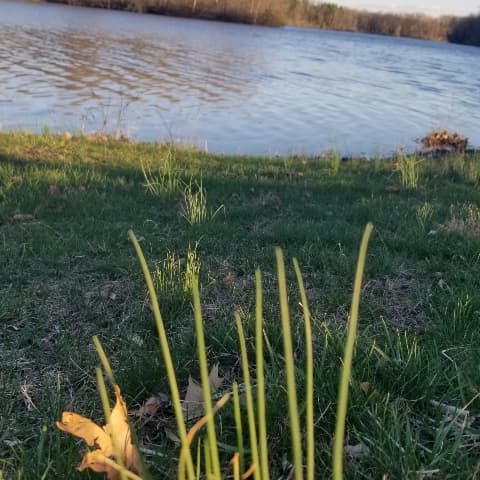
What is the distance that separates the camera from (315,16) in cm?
7825

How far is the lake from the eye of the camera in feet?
42.2

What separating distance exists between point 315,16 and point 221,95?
67.4 meters

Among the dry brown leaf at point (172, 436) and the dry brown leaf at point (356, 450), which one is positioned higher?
the dry brown leaf at point (356, 450)

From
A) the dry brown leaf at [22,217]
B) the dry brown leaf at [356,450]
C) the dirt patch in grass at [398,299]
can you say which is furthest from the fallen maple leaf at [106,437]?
the dry brown leaf at [22,217]

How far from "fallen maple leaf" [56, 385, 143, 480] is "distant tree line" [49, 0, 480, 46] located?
2576 inches

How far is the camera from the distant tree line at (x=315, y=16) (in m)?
61.8

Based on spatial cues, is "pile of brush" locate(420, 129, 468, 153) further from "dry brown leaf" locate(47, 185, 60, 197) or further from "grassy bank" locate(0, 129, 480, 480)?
"dry brown leaf" locate(47, 185, 60, 197)

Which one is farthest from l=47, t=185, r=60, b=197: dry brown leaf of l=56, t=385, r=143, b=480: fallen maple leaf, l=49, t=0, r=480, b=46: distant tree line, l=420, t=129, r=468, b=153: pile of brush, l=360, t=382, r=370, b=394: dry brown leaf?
l=49, t=0, r=480, b=46: distant tree line

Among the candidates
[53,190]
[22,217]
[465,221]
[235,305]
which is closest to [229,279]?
[235,305]

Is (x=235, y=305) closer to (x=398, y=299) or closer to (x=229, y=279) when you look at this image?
(x=229, y=279)

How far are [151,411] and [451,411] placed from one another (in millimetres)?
1093

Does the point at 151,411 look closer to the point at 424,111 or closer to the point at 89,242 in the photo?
the point at 89,242

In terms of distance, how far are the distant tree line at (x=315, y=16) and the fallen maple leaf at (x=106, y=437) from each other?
65.4m

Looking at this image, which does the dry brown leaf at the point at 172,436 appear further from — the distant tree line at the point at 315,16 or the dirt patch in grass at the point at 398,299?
the distant tree line at the point at 315,16
